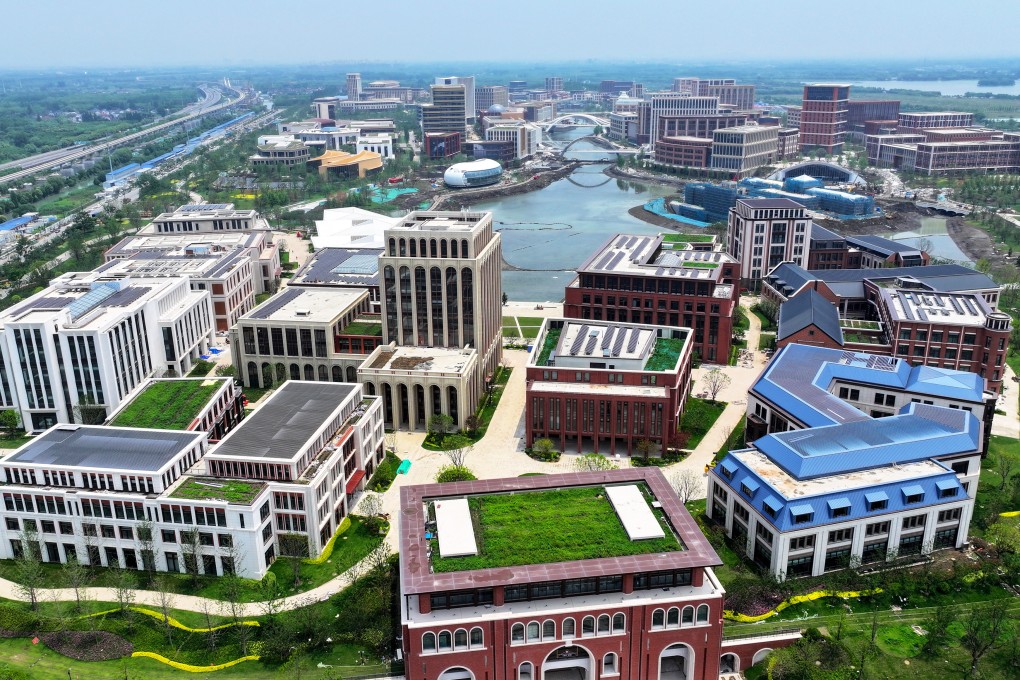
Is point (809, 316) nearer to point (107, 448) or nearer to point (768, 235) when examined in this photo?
point (768, 235)

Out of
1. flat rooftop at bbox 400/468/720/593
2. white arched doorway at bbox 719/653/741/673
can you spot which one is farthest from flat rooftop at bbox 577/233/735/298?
white arched doorway at bbox 719/653/741/673

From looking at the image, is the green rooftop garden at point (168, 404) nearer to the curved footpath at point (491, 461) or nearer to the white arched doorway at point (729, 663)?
the curved footpath at point (491, 461)

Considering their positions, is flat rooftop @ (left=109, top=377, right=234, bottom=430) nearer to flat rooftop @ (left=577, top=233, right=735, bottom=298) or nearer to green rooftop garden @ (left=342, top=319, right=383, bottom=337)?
green rooftop garden @ (left=342, top=319, right=383, bottom=337)

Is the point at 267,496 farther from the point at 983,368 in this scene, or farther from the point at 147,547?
the point at 983,368

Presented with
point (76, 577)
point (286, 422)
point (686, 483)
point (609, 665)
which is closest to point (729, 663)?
point (609, 665)

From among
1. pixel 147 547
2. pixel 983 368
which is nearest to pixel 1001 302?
pixel 983 368

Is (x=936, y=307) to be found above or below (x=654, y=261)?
below
